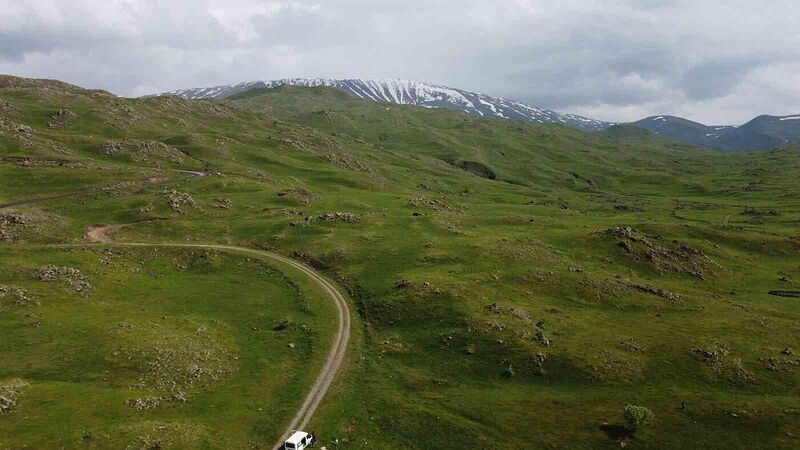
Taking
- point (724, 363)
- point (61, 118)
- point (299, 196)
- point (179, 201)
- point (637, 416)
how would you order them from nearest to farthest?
point (637, 416)
point (724, 363)
point (179, 201)
point (299, 196)
point (61, 118)

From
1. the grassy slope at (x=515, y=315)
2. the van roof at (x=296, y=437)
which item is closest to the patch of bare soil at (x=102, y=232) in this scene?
the grassy slope at (x=515, y=315)

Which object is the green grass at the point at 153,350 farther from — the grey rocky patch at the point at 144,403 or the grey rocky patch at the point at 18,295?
the grey rocky patch at the point at 18,295

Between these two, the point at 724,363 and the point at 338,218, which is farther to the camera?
the point at 338,218

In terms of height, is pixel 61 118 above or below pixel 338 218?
above

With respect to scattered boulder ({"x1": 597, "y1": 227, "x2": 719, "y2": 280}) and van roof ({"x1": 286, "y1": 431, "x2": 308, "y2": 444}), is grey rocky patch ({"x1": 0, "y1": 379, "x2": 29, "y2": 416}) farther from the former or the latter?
scattered boulder ({"x1": 597, "y1": 227, "x2": 719, "y2": 280})

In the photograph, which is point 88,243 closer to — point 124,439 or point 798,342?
point 124,439

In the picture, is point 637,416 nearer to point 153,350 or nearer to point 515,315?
point 515,315

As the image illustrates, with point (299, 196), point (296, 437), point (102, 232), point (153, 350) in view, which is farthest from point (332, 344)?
point (299, 196)
